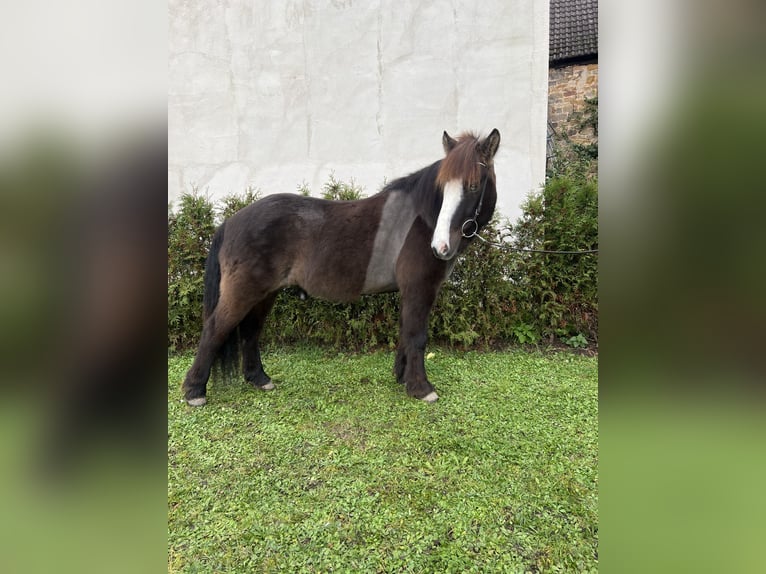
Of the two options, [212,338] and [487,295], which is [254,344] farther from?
[487,295]

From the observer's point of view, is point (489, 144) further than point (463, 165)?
Yes

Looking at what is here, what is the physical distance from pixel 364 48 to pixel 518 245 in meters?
3.66

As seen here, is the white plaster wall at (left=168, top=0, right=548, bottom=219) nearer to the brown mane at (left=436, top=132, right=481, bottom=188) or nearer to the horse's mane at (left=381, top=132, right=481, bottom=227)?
the horse's mane at (left=381, top=132, right=481, bottom=227)

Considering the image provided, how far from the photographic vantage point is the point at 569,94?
9.52 meters

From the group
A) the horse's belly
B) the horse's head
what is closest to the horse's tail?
the horse's belly

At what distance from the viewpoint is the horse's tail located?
2.92 m

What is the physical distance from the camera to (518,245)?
434cm

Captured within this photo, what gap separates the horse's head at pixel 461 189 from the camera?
8.29 feet

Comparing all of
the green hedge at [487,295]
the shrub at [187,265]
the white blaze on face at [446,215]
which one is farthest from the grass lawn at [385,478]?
the white blaze on face at [446,215]

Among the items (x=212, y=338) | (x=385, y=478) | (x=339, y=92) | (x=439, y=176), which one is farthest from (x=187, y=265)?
(x=385, y=478)

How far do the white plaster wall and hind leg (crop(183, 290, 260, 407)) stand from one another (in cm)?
292

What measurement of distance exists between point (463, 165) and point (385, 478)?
2.08m
